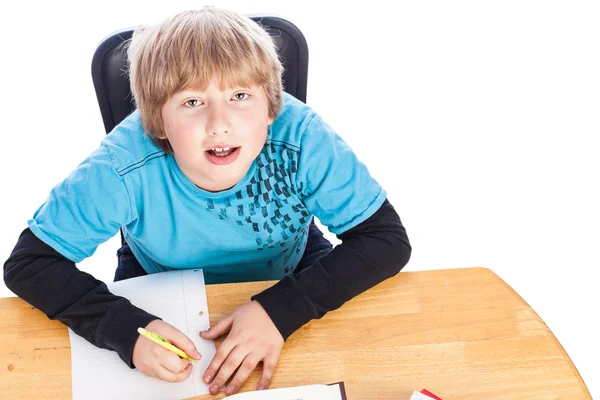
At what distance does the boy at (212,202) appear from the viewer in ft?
3.65

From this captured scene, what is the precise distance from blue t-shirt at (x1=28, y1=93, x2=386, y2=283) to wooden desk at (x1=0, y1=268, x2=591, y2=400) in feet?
0.47

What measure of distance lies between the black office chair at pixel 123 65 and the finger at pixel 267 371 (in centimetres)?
56

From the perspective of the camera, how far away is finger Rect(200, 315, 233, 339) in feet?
3.65

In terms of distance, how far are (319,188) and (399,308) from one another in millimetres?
239

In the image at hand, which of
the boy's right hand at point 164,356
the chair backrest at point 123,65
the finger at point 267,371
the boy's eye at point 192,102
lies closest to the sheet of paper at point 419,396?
the finger at point 267,371

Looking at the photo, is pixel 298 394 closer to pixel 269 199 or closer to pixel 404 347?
pixel 404 347

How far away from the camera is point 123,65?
1350 millimetres

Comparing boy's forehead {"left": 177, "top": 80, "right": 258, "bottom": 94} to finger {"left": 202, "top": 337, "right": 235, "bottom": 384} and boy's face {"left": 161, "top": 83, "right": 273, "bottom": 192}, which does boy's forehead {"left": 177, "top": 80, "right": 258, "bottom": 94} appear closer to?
boy's face {"left": 161, "top": 83, "right": 273, "bottom": 192}

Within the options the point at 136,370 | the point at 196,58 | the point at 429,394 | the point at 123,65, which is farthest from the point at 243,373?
the point at 123,65

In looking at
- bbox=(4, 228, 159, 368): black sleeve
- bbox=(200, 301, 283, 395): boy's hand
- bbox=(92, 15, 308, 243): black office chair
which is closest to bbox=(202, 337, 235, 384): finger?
bbox=(200, 301, 283, 395): boy's hand

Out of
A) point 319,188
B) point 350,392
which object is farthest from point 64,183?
point 350,392

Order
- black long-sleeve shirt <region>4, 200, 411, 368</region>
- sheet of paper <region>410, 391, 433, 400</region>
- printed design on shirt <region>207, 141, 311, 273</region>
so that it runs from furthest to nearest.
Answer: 1. printed design on shirt <region>207, 141, 311, 273</region>
2. black long-sleeve shirt <region>4, 200, 411, 368</region>
3. sheet of paper <region>410, 391, 433, 400</region>

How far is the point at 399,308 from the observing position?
1168mm

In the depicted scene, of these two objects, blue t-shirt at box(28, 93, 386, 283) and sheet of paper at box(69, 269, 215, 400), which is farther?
blue t-shirt at box(28, 93, 386, 283)
